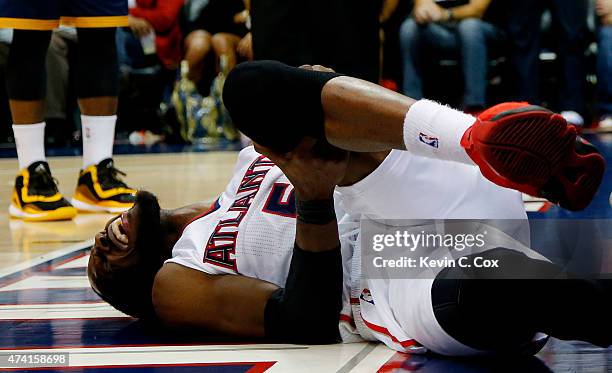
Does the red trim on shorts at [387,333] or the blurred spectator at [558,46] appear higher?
the red trim on shorts at [387,333]

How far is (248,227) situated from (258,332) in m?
0.20

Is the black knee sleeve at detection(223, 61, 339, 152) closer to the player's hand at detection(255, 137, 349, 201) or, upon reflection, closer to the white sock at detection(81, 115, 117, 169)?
the player's hand at detection(255, 137, 349, 201)

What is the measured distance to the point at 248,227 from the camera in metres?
1.91

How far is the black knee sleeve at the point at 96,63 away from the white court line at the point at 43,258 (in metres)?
0.75

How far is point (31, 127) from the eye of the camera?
3596 mm

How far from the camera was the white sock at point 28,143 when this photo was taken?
359 centimetres

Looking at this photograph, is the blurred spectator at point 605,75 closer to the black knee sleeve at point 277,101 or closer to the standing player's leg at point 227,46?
the standing player's leg at point 227,46

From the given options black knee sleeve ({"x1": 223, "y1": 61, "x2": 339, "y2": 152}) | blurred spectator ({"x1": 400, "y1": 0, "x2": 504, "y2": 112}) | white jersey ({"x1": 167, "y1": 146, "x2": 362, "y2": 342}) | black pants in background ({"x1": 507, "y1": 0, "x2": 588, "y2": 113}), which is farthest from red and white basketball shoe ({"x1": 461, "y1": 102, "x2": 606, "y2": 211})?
black pants in background ({"x1": 507, "y1": 0, "x2": 588, "y2": 113})

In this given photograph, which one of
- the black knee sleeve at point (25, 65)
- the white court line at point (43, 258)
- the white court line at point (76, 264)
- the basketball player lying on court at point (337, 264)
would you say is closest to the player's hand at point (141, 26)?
the black knee sleeve at point (25, 65)

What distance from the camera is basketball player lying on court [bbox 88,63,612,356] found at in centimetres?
148

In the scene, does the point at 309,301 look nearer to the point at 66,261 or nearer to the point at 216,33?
the point at 66,261

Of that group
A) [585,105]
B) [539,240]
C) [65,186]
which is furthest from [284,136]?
[585,105]

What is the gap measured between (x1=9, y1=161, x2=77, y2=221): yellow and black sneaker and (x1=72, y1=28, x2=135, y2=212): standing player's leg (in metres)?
0.12

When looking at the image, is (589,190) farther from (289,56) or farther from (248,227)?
(289,56)
